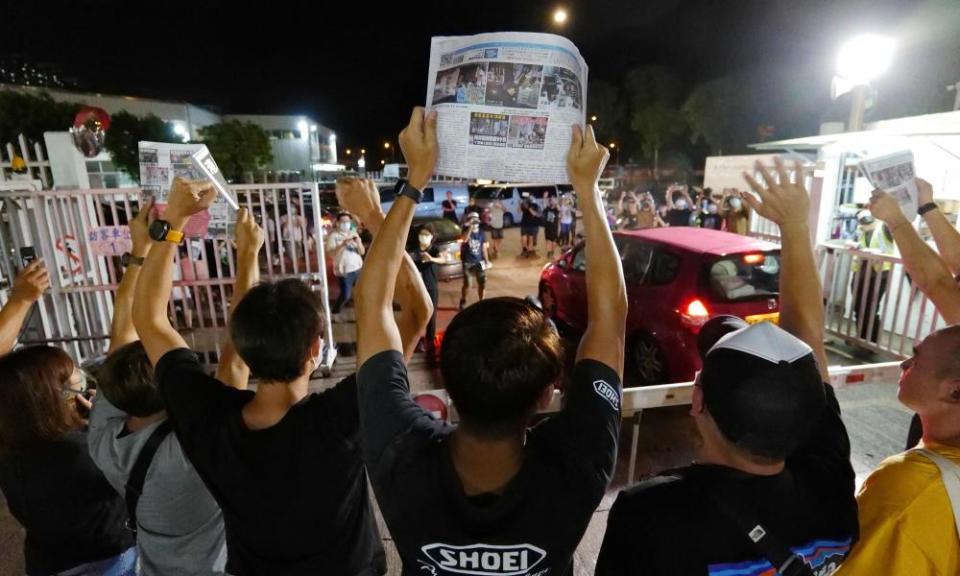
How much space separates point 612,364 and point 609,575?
535 millimetres

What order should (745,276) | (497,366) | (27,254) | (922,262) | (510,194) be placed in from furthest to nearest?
(510,194) < (745,276) < (27,254) < (922,262) < (497,366)

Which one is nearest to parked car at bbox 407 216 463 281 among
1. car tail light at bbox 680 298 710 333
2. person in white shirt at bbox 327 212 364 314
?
person in white shirt at bbox 327 212 364 314

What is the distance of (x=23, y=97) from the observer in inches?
951

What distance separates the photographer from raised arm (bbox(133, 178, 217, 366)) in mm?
1771

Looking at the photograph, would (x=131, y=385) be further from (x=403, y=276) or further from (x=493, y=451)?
(x=493, y=451)

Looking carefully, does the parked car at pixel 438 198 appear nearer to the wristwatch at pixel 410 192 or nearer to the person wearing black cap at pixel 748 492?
the wristwatch at pixel 410 192

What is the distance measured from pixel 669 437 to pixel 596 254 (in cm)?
387

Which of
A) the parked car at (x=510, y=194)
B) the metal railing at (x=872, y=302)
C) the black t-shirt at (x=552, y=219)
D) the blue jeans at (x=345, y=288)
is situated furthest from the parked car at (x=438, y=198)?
the metal railing at (x=872, y=302)

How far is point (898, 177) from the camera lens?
8.00 ft

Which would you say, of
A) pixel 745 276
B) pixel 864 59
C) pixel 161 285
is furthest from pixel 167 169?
pixel 864 59

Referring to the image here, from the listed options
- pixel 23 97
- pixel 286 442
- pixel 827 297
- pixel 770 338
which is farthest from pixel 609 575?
pixel 23 97

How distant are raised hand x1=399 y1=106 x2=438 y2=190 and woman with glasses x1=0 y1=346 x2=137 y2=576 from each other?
67.1 inches

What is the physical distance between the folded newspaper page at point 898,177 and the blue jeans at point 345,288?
642cm

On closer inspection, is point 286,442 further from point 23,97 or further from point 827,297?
point 23,97
